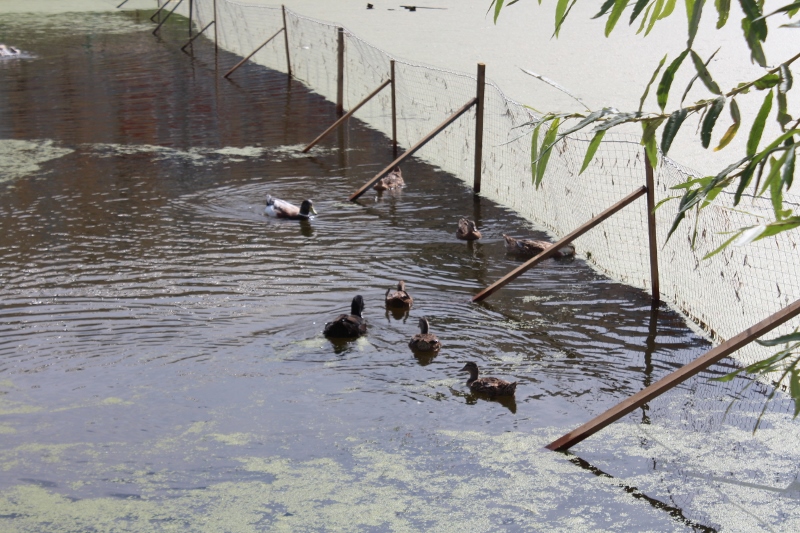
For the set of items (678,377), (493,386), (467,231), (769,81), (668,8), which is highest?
(668,8)

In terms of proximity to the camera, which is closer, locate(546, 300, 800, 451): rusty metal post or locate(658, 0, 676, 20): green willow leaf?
locate(658, 0, 676, 20): green willow leaf

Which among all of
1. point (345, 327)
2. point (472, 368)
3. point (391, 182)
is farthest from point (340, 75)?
point (472, 368)

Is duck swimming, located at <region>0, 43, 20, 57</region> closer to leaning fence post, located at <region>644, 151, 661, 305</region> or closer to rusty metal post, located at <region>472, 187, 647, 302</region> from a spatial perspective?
rusty metal post, located at <region>472, 187, 647, 302</region>

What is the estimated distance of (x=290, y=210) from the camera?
11758mm

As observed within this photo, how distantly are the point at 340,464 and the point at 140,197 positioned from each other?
7715 mm

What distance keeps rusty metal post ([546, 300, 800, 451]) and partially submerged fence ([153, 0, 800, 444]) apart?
0.28ft

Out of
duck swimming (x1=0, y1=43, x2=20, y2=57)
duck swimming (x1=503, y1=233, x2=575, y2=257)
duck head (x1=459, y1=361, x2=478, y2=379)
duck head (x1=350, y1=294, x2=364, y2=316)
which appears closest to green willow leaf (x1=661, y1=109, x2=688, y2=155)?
duck head (x1=459, y1=361, x2=478, y2=379)

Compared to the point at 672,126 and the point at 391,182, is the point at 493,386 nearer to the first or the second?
the point at 672,126

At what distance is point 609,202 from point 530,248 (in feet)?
7.57

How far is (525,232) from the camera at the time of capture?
11562 millimetres

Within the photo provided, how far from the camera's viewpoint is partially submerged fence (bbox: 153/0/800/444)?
8.91 metres

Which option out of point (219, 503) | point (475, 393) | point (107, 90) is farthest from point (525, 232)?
point (107, 90)

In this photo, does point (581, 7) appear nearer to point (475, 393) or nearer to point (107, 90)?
point (107, 90)

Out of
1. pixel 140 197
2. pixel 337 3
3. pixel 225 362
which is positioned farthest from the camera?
pixel 337 3
